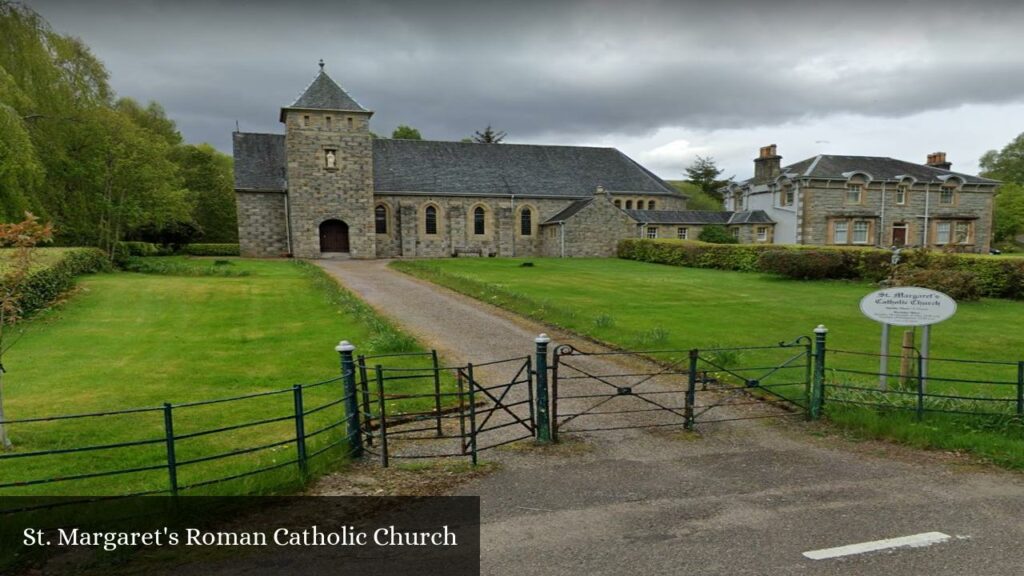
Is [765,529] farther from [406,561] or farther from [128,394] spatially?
[128,394]

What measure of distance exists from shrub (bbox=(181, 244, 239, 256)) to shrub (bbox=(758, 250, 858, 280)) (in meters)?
40.1

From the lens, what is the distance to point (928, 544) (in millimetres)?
5496

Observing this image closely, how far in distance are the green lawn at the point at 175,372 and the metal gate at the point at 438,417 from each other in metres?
0.71

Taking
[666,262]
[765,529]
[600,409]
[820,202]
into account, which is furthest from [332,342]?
[820,202]

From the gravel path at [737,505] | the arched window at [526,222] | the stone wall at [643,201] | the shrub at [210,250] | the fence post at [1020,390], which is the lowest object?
the gravel path at [737,505]

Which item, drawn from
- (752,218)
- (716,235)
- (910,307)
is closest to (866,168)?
(752,218)

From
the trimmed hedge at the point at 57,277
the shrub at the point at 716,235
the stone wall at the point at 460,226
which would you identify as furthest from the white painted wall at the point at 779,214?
the trimmed hedge at the point at 57,277

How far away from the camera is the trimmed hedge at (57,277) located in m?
16.3

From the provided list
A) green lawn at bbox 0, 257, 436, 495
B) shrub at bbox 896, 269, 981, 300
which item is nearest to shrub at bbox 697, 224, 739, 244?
shrub at bbox 896, 269, 981, 300

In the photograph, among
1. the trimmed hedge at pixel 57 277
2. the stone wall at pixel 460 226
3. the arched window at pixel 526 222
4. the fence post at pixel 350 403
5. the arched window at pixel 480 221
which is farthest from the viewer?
the arched window at pixel 526 222

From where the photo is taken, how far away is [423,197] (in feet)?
147

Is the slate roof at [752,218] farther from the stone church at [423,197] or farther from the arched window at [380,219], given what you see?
the arched window at [380,219]

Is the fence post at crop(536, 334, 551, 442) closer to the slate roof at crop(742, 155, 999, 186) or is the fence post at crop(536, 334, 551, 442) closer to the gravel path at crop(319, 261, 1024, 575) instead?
the gravel path at crop(319, 261, 1024, 575)

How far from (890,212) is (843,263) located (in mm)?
22294
